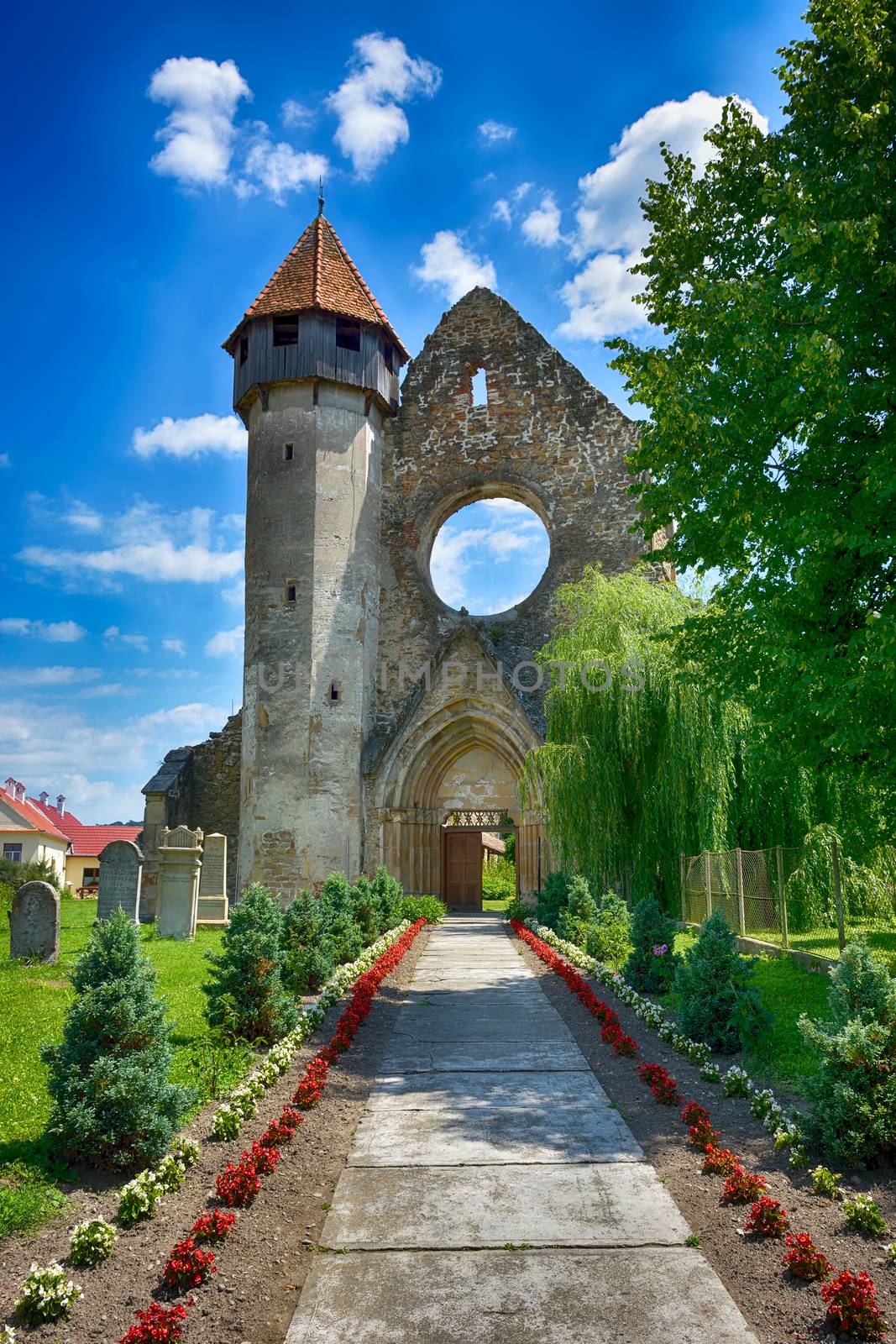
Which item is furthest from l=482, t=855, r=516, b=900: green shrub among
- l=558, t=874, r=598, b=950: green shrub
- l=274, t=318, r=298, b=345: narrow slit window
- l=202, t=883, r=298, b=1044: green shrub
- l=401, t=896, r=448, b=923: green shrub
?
l=202, t=883, r=298, b=1044: green shrub

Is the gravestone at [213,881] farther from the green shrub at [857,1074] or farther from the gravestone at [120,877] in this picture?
the green shrub at [857,1074]

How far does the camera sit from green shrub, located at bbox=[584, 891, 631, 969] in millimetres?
13633

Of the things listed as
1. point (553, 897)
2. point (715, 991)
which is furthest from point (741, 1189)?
point (553, 897)

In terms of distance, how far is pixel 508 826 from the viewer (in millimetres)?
26109

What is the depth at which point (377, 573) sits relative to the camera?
23.3 m

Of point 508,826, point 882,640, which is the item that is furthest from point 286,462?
point 882,640

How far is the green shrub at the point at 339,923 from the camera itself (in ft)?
43.1

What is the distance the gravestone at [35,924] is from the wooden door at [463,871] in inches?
553

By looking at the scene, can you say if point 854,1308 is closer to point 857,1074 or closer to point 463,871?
point 857,1074

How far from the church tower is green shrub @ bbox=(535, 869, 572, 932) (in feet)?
16.1

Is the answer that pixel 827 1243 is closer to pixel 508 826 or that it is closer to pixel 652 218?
pixel 652 218

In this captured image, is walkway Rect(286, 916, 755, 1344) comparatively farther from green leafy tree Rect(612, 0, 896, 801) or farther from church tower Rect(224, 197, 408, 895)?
church tower Rect(224, 197, 408, 895)

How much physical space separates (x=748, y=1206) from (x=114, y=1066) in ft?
11.3

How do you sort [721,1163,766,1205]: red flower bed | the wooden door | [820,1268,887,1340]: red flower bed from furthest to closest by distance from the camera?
1. the wooden door
2. [721,1163,766,1205]: red flower bed
3. [820,1268,887,1340]: red flower bed
